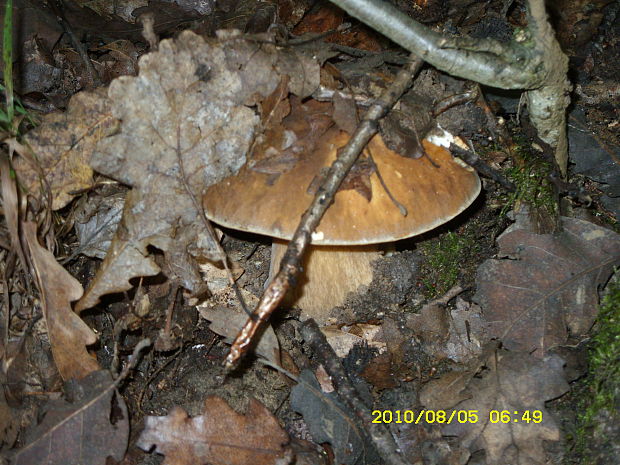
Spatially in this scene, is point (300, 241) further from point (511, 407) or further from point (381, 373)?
point (511, 407)

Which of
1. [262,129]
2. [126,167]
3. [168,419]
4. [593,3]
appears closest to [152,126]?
[126,167]

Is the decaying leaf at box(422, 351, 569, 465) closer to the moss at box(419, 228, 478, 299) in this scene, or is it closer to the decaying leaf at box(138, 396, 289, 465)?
the moss at box(419, 228, 478, 299)

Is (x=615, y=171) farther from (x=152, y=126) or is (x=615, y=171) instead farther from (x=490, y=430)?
(x=152, y=126)

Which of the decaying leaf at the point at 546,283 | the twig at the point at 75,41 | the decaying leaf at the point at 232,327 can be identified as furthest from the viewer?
the twig at the point at 75,41

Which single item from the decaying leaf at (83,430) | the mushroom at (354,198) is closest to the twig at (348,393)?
the mushroom at (354,198)

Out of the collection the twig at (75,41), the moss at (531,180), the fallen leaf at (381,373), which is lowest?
the fallen leaf at (381,373)
